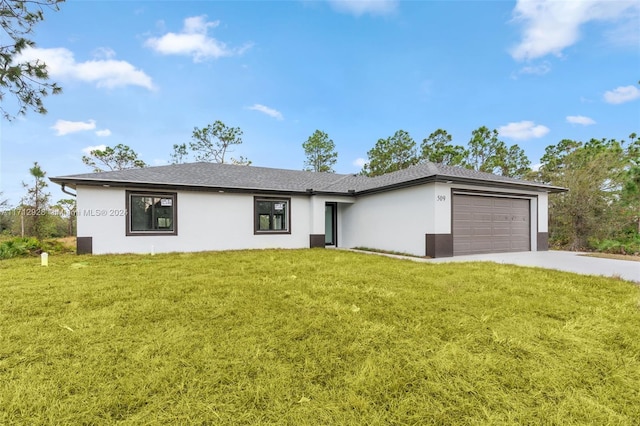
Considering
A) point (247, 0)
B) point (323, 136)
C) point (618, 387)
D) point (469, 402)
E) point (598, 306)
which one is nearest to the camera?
point (469, 402)

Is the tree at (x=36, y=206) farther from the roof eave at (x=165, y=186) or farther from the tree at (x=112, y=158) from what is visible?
the tree at (x=112, y=158)

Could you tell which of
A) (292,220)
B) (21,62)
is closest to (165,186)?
(21,62)

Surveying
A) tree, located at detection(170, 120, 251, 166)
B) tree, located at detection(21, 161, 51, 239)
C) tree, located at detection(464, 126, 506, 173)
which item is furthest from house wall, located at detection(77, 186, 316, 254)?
tree, located at detection(464, 126, 506, 173)

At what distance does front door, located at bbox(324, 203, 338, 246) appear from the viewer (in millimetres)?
13711

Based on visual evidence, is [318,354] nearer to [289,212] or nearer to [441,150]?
[289,212]

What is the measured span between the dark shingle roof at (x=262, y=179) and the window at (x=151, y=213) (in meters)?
0.50

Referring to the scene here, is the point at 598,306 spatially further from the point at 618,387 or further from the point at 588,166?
the point at 588,166

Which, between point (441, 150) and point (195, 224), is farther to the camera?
point (441, 150)

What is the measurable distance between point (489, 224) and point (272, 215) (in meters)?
8.55

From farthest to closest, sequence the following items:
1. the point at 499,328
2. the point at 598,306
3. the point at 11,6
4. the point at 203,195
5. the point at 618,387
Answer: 1. the point at 203,195
2. the point at 11,6
3. the point at 598,306
4. the point at 499,328
5. the point at 618,387

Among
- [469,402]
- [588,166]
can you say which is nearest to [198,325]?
[469,402]

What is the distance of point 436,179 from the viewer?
29.2 ft

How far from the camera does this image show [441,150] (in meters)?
24.9

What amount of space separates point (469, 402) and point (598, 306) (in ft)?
11.9
